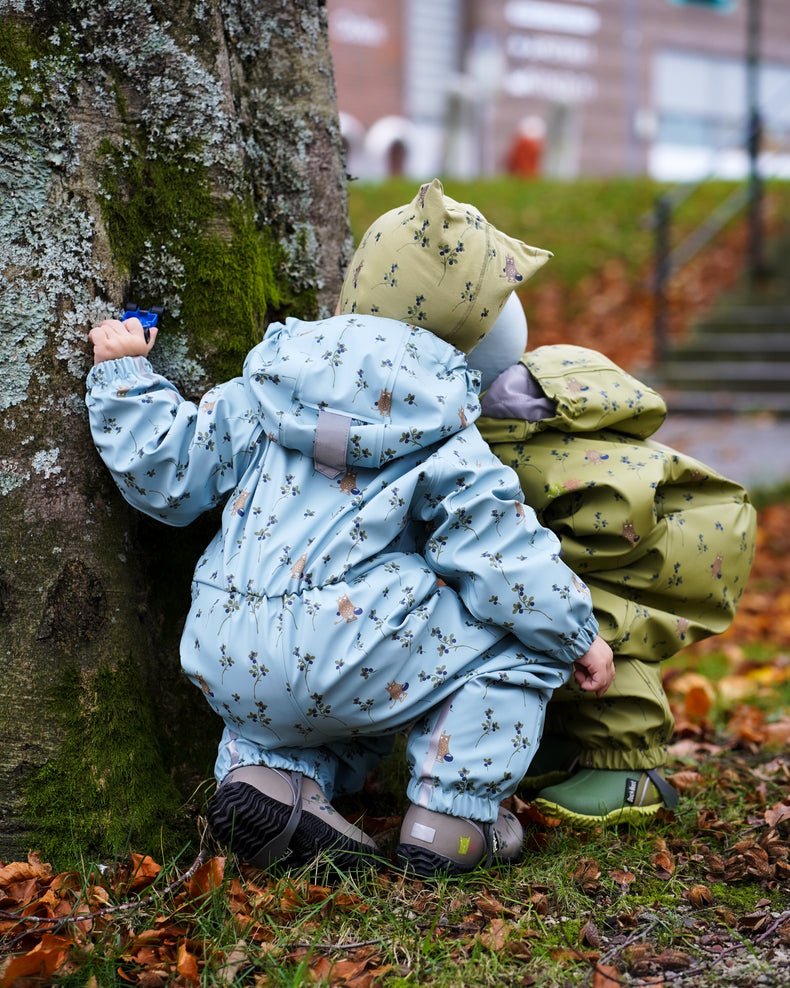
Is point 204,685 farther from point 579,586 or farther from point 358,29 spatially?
point 358,29

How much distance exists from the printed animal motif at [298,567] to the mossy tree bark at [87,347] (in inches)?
20.5

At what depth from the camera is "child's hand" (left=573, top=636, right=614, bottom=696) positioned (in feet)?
7.62

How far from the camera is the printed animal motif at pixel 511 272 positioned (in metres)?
2.29

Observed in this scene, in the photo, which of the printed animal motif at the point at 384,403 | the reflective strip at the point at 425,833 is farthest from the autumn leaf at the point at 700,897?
the printed animal motif at the point at 384,403

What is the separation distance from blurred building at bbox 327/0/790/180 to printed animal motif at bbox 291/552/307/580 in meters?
20.3

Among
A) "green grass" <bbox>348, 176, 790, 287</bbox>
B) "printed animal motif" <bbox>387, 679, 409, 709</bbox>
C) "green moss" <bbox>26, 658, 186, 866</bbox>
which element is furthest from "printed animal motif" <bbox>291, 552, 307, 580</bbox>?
"green grass" <bbox>348, 176, 790, 287</bbox>

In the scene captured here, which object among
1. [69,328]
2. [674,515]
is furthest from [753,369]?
[69,328]

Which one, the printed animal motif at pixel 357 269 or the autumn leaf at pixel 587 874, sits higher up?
the printed animal motif at pixel 357 269

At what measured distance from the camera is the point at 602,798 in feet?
8.50

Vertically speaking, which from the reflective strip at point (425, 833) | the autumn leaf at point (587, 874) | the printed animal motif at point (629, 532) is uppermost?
the printed animal motif at point (629, 532)

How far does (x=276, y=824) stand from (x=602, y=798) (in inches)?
34.8

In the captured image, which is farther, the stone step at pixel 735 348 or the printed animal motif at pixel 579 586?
the stone step at pixel 735 348

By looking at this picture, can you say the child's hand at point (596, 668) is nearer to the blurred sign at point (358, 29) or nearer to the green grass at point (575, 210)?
the green grass at point (575, 210)

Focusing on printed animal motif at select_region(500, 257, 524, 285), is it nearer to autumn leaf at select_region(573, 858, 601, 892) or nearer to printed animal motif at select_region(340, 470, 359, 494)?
printed animal motif at select_region(340, 470, 359, 494)
